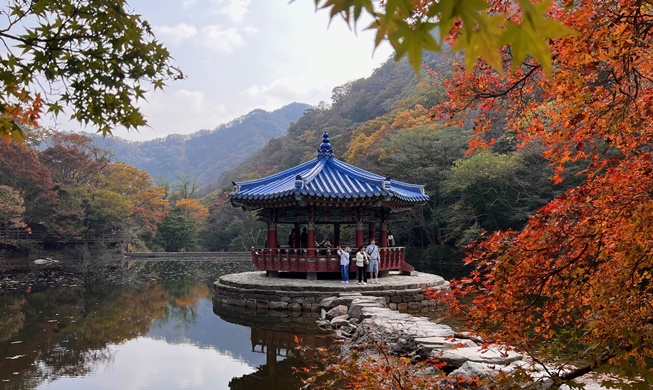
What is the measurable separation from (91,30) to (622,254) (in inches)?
138

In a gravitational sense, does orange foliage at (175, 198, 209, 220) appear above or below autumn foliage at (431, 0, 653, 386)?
above

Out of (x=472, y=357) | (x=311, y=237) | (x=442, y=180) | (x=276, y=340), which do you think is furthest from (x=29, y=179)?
(x=472, y=357)

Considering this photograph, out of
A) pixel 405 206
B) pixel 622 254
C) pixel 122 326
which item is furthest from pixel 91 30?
pixel 405 206

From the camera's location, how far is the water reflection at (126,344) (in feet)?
22.2

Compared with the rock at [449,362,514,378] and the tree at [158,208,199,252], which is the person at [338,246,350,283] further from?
the tree at [158,208,199,252]

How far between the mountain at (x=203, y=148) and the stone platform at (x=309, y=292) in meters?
90.9

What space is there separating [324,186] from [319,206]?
0.66 meters

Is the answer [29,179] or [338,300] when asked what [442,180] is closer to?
[338,300]

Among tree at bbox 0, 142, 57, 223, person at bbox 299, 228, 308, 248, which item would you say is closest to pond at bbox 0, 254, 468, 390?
person at bbox 299, 228, 308, 248

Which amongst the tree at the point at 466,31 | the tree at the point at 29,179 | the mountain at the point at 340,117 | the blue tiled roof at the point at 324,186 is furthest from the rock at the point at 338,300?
the mountain at the point at 340,117

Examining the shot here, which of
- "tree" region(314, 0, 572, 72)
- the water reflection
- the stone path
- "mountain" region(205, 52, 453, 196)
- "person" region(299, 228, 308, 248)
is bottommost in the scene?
the water reflection

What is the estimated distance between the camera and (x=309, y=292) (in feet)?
38.7

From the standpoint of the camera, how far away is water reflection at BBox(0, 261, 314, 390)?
677 cm

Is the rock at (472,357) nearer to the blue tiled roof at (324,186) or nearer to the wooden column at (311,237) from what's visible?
the blue tiled roof at (324,186)
